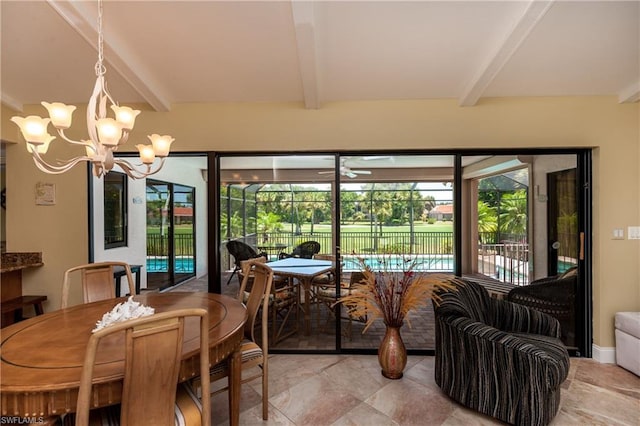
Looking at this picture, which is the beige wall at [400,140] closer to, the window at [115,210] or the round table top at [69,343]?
the window at [115,210]

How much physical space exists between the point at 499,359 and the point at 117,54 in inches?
143

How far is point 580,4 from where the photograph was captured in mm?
1940

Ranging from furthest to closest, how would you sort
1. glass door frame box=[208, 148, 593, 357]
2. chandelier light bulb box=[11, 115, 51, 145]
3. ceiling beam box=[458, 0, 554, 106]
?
1. glass door frame box=[208, 148, 593, 357]
2. ceiling beam box=[458, 0, 554, 106]
3. chandelier light bulb box=[11, 115, 51, 145]

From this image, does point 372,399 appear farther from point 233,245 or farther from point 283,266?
point 233,245

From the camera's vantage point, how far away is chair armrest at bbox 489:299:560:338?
8.02 ft

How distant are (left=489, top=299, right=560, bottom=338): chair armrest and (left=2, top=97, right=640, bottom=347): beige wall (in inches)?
40.6

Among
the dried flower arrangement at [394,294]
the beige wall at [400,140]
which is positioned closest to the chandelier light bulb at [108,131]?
the beige wall at [400,140]

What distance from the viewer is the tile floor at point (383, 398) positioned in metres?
2.12

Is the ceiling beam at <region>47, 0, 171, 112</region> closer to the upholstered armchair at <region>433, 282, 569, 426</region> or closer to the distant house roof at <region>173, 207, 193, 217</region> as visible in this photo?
the distant house roof at <region>173, 207, 193, 217</region>

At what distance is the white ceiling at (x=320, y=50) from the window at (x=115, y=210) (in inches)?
47.8

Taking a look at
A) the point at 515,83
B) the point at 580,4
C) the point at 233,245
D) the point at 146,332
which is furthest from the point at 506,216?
the point at 146,332

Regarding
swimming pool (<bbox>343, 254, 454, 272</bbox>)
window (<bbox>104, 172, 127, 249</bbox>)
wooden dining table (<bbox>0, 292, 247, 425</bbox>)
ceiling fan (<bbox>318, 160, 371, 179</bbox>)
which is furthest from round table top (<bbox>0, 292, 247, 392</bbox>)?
window (<bbox>104, 172, 127, 249</bbox>)

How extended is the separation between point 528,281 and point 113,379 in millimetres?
3712

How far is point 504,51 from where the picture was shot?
2.22m
